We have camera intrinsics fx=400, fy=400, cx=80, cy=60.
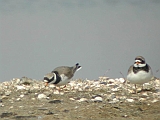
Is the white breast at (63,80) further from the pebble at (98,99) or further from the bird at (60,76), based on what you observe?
the pebble at (98,99)

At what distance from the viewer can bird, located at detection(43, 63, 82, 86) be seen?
7.79 meters

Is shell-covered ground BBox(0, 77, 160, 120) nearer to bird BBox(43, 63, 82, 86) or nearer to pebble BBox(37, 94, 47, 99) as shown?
pebble BBox(37, 94, 47, 99)

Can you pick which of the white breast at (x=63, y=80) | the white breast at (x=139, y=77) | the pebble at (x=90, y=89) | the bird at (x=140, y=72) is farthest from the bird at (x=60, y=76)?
the white breast at (x=139, y=77)

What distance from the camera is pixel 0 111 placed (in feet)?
18.1

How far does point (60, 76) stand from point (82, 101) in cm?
194

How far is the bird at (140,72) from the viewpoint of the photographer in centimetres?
693

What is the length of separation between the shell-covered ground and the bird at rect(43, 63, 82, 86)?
20cm

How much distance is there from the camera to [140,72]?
6938 mm

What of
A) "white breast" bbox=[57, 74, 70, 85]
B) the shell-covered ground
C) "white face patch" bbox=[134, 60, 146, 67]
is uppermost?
"white face patch" bbox=[134, 60, 146, 67]

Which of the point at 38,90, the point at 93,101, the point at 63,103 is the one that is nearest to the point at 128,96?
the point at 93,101

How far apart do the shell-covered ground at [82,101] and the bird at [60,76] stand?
0.20m

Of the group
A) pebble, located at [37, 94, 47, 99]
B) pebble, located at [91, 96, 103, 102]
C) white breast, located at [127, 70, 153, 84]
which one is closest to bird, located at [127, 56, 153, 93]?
white breast, located at [127, 70, 153, 84]

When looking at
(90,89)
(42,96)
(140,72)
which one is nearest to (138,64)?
(140,72)

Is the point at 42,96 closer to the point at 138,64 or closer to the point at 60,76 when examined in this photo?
Result: the point at 60,76
